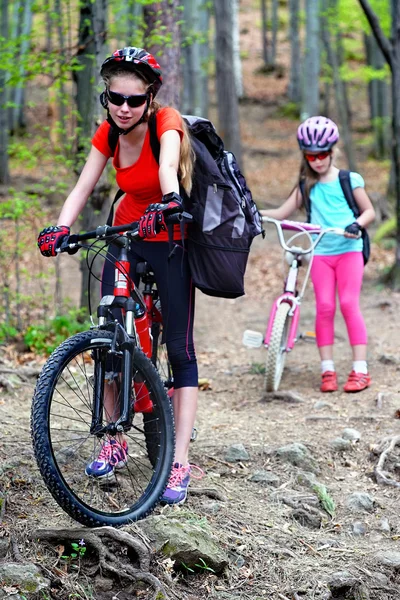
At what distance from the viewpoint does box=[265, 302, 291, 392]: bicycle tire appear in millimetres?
6188

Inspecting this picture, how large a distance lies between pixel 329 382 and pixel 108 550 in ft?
11.9

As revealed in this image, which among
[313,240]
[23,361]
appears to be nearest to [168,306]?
[313,240]

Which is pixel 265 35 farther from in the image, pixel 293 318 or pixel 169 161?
pixel 169 161

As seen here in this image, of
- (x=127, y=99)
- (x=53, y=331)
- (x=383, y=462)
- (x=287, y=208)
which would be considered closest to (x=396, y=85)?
(x=287, y=208)

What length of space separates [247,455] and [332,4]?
18.7 metres

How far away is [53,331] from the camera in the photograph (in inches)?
299

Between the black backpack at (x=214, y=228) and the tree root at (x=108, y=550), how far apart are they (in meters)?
1.30

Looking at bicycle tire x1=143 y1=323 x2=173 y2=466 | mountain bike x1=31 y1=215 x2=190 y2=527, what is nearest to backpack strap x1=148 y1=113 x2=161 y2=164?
mountain bike x1=31 y1=215 x2=190 y2=527

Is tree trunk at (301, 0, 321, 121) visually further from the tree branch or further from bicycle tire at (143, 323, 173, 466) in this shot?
bicycle tire at (143, 323, 173, 466)

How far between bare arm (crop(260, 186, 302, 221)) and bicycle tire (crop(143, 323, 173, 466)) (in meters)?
2.02

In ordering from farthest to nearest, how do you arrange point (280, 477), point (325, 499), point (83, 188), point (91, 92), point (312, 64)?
1. point (312, 64)
2. point (91, 92)
3. point (280, 477)
4. point (325, 499)
5. point (83, 188)

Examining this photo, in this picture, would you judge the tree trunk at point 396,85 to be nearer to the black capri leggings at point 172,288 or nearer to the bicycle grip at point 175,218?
the black capri leggings at point 172,288

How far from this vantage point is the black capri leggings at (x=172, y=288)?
3.96m

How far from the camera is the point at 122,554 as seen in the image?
3324 mm
